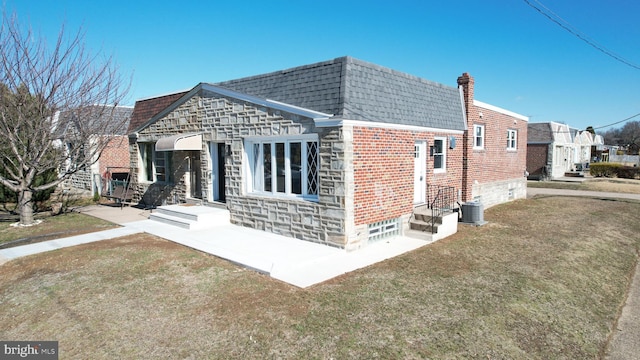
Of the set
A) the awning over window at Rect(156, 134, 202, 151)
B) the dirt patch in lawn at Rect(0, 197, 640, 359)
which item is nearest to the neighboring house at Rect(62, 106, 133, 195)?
the awning over window at Rect(156, 134, 202, 151)

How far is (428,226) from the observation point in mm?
10359

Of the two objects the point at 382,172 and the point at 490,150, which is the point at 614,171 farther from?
the point at 382,172

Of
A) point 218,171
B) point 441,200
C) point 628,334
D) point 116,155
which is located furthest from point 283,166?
point 116,155

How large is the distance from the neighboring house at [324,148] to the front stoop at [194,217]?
372 millimetres

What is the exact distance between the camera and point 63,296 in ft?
20.5

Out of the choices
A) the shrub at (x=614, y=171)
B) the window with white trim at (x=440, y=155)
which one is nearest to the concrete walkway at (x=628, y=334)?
the window with white trim at (x=440, y=155)

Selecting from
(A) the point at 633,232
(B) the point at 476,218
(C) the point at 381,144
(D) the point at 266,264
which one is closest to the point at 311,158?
(C) the point at 381,144

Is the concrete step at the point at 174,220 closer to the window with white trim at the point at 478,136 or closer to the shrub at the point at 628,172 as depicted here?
the window with white trim at the point at 478,136

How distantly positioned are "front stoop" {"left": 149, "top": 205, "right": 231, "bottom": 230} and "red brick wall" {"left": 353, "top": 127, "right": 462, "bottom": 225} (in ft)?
15.4

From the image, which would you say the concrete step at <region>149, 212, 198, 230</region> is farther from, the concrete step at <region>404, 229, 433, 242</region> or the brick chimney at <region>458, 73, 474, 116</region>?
the brick chimney at <region>458, 73, 474, 116</region>

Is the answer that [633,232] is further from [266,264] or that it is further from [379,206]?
[266,264]

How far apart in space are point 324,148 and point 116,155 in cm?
1650

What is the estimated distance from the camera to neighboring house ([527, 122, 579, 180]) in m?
30.9

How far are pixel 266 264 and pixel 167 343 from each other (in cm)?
297
